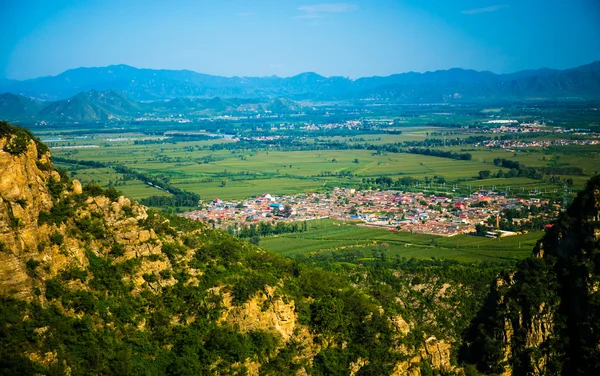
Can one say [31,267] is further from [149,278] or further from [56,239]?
[149,278]

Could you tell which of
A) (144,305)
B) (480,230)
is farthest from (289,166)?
(144,305)

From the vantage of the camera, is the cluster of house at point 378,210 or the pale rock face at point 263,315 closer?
the pale rock face at point 263,315

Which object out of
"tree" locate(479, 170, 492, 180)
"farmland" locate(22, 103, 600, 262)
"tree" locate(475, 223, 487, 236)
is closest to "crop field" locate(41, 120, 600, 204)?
"farmland" locate(22, 103, 600, 262)

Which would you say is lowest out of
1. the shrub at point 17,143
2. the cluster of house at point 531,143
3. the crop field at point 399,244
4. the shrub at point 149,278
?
the crop field at point 399,244

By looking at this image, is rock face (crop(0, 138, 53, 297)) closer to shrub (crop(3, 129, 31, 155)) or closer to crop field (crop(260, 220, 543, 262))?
shrub (crop(3, 129, 31, 155))

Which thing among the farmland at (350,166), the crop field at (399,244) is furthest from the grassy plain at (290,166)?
the crop field at (399,244)

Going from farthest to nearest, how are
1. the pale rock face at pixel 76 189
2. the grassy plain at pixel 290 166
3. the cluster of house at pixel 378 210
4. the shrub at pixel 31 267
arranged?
the grassy plain at pixel 290 166 < the cluster of house at pixel 378 210 < the pale rock face at pixel 76 189 < the shrub at pixel 31 267

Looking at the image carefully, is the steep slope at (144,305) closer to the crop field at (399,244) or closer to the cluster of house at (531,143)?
the crop field at (399,244)
